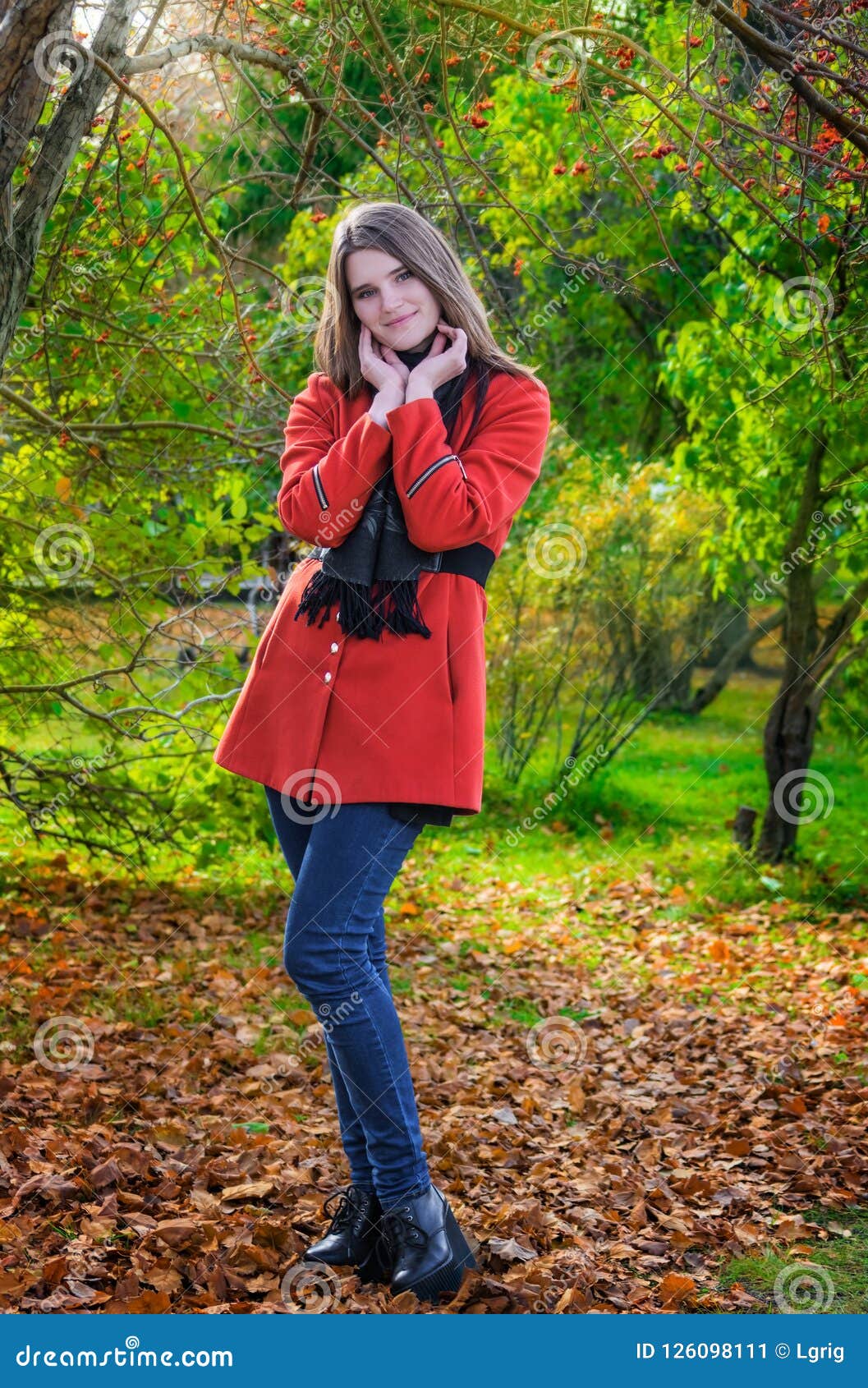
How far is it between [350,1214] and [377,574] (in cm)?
121

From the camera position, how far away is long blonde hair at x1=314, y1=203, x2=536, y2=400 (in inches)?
88.9

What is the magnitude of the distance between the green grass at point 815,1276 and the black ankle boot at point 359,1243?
0.76m

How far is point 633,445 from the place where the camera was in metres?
11.7

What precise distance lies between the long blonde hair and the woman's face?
0.05 feet

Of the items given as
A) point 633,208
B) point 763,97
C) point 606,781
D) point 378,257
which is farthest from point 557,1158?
point 633,208

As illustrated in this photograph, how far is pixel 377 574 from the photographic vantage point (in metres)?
2.22

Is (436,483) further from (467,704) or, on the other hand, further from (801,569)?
(801,569)

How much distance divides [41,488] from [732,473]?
3720 mm
